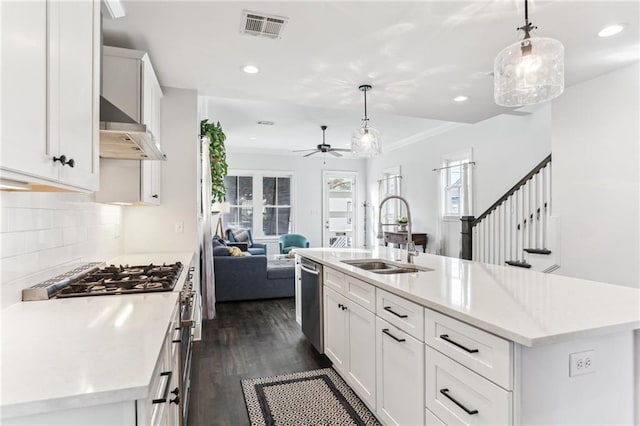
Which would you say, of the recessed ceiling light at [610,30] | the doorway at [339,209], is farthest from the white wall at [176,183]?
the doorway at [339,209]

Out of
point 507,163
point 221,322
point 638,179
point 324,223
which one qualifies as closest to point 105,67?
point 221,322

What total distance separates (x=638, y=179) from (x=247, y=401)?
3.74 metres

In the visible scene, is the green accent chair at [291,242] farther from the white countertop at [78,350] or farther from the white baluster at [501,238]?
the white countertop at [78,350]

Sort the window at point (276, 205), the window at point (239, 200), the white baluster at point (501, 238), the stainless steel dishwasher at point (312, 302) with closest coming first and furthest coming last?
the stainless steel dishwasher at point (312, 302)
the white baluster at point (501, 238)
the window at point (239, 200)
the window at point (276, 205)

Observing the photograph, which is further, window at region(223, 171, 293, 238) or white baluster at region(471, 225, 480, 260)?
window at region(223, 171, 293, 238)

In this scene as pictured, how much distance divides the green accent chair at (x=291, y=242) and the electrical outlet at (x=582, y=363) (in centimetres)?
→ 722

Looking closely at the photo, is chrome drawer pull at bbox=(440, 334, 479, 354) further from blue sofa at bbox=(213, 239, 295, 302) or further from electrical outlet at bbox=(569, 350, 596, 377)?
blue sofa at bbox=(213, 239, 295, 302)

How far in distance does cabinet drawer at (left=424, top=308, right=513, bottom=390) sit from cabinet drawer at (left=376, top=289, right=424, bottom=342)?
53mm

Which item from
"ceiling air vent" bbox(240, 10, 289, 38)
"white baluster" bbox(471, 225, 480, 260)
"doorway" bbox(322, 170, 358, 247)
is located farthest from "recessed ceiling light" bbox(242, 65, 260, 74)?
"doorway" bbox(322, 170, 358, 247)

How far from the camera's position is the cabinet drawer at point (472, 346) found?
124cm

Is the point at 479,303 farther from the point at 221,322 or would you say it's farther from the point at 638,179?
the point at 221,322

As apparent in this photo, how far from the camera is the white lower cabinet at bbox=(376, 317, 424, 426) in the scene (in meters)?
1.71

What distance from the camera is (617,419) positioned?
4.54 ft

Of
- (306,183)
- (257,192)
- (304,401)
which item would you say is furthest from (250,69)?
(306,183)
